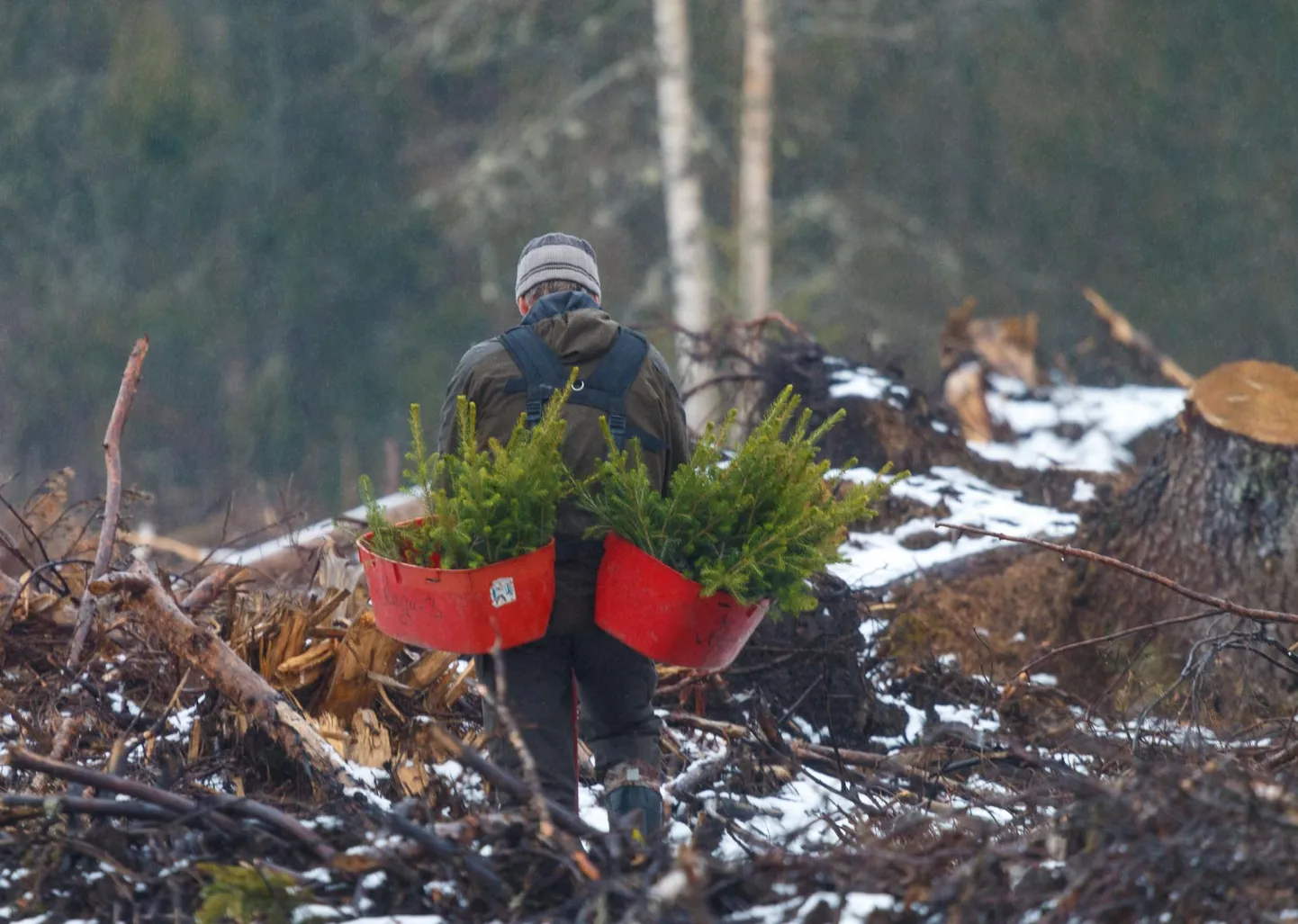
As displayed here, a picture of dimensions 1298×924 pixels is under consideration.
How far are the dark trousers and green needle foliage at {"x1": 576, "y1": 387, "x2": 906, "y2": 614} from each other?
371mm

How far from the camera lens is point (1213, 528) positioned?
6402 millimetres

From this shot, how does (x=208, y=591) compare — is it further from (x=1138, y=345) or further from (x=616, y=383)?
(x=1138, y=345)

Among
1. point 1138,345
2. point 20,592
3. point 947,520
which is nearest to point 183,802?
point 20,592

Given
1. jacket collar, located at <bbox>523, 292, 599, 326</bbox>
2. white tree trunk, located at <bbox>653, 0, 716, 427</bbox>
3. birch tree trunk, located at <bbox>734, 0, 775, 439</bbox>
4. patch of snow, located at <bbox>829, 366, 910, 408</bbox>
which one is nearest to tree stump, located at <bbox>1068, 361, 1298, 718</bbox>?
patch of snow, located at <bbox>829, 366, 910, 408</bbox>

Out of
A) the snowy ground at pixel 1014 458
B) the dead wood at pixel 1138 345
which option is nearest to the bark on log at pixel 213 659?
the snowy ground at pixel 1014 458

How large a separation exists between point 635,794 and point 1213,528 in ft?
11.9

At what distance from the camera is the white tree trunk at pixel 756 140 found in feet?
61.3

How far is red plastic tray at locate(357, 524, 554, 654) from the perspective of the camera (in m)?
3.58

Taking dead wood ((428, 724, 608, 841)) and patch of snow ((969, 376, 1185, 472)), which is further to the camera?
patch of snow ((969, 376, 1185, 472))

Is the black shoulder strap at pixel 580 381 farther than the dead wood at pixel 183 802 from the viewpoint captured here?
Yes

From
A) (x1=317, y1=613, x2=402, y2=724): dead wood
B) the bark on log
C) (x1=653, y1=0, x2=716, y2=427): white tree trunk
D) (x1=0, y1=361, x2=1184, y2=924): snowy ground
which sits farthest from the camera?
(x1=653, y1=0, x2=716, y2=427): white tree trunk

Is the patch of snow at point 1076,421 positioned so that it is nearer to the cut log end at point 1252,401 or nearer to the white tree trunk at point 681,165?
the cut log end at point 1252,401

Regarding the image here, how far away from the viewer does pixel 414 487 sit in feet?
12.5

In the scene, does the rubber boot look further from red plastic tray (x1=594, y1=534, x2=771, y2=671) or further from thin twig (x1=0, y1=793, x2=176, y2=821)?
thin twig (x1=0, y1=793, x2=176, y2=821)
